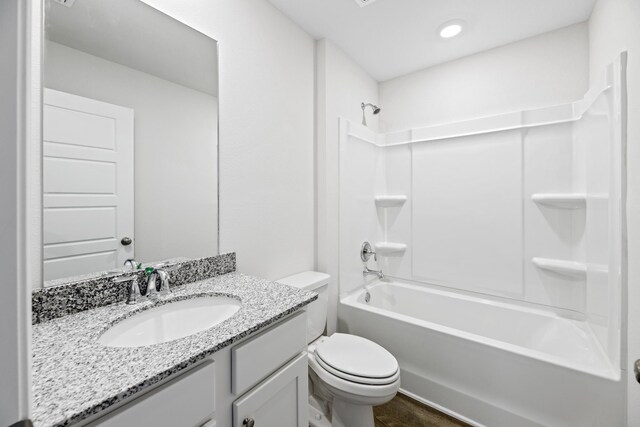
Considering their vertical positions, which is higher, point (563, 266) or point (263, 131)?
point (263, 131)

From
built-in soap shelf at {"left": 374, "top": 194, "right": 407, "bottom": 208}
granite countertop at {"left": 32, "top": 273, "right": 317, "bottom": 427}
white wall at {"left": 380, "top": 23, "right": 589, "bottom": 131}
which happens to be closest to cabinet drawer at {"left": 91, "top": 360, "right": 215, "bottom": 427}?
granite countertop at {"left": 32, "top": 273, "right": 317, "bottom": 427}

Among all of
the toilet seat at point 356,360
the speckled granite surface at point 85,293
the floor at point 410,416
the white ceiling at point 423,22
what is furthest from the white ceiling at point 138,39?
the floor at point 410,416

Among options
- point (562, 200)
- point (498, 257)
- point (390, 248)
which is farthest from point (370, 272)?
point (562, 200)

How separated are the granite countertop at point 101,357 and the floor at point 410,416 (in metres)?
1.19

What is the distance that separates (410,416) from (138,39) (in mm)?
2469

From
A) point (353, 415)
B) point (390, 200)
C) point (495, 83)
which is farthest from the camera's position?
point (390, 200)

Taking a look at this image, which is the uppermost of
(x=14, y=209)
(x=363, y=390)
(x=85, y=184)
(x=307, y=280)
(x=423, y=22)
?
(x=423, y=22)

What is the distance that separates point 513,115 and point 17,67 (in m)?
2.60

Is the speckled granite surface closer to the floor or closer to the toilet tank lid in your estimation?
the toilet tank lid

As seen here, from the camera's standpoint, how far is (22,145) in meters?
0.37

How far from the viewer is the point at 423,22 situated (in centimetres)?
188

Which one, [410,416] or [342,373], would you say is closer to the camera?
[342,373]

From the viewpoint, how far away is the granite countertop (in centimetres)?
54

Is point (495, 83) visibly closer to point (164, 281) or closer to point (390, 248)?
point (390, 248)
